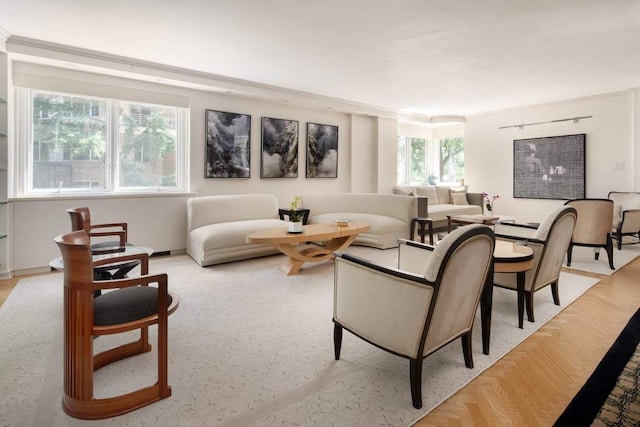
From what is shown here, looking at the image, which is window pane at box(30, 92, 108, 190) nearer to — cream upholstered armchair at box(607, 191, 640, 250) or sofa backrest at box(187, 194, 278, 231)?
sofa backrest at box(187, 194, 278, 231)

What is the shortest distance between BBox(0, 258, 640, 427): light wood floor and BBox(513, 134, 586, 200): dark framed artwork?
14.1 feet

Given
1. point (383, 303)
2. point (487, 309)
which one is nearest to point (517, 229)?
point (487, 309)

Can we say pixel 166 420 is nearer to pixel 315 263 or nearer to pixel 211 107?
pixel 315 263

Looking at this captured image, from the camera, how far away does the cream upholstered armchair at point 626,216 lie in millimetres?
5250

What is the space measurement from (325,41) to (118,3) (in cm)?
204

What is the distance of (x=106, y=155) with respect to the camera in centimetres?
471

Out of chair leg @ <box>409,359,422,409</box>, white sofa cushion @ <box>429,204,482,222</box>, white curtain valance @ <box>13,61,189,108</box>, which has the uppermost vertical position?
white curtain valance @ <box>13,61,189,108</box>

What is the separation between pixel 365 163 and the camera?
7605mm

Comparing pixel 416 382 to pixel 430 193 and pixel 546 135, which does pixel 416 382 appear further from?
pixel 546 135

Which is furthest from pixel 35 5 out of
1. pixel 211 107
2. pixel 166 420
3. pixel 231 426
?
pixel 231 426

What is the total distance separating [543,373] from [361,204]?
467cm

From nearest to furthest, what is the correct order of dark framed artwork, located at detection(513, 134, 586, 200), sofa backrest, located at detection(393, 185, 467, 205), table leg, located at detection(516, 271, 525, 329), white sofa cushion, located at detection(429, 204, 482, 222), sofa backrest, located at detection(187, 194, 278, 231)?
table leg, located at detection(516, 271, 525, 329), sofa backrest, located at detection(187, 194, 278, 231), dark framed artwork, located at detection(513, 134, 586, 200), white sofa cushion, located at detection(429, 204, 482, 222), sofa backrest, located at detection(393, 185, 467, 205)

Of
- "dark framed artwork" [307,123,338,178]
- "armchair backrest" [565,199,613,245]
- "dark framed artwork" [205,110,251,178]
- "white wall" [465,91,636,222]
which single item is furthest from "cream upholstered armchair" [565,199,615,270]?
"dark framed artwork" [205,110,251,178]

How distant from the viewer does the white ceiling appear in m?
3.13
